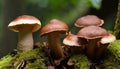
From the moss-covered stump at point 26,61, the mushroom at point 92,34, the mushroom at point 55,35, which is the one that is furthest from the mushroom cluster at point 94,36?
the moss-covered stump at point 26,61

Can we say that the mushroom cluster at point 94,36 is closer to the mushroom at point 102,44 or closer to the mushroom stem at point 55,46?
the mushroom at point 102,44

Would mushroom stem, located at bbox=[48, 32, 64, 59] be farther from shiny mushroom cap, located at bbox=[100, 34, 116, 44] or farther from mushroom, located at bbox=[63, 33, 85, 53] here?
shiny mushroom cap, located at bbox=[100, 34, 116, 44]

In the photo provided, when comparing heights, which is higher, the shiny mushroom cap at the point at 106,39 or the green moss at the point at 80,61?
the shiny mushroom cap at the point at 106,39

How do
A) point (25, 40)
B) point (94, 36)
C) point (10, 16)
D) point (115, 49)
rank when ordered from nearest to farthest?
point (94, 36)
point (115, 49)
point (25, 40)
point (10, 16)

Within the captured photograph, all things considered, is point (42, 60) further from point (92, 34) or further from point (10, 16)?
point (10, 16)

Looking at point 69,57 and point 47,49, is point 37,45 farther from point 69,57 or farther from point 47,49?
point 69,57

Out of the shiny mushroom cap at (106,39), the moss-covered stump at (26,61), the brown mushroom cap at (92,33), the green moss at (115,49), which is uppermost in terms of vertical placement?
the brown mushroom cap at (92,33)

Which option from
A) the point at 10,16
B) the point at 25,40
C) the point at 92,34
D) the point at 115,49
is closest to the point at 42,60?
the point at 25,40
